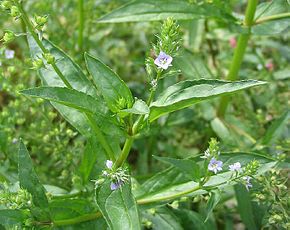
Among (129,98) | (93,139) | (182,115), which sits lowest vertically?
(182,115)

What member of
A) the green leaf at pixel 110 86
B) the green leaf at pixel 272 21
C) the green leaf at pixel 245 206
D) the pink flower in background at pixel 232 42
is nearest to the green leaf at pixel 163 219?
the green leaf at pixel 245 206

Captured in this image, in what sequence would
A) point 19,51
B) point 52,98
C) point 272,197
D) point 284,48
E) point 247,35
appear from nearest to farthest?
point 52,98, point 272,197, point 247,35, point 284,48, point 19,51

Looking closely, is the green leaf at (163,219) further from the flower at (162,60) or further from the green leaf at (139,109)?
the flower at (162,60)

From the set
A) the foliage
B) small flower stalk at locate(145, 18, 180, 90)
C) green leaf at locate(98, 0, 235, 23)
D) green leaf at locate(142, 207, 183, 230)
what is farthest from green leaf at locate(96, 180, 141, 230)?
green leaf at locate(98, 0, 235, 23)

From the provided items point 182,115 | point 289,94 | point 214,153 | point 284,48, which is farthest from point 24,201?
point 284,48

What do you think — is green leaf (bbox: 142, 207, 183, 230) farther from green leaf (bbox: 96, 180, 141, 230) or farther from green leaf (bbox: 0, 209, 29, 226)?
green leaf (bbox: 0, 209, 29, 226)

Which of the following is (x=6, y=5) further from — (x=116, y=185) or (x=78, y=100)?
(x=116, y=185)

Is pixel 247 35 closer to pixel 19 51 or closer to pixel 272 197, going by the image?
pixel 272 197
